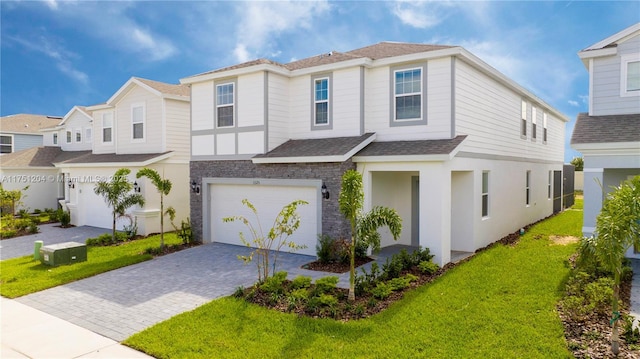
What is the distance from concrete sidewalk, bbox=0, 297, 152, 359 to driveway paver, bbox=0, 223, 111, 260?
24.8 ft

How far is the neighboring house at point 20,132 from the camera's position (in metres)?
29.7

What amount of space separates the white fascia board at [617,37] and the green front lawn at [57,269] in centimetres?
1473

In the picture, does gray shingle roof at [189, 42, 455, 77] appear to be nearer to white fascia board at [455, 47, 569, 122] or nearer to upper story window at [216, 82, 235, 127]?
upper story window at [216, 82, 235, 127]

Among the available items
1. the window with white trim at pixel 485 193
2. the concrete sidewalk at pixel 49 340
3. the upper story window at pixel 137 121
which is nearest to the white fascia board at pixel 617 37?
the window with white trim at pixel 485 193

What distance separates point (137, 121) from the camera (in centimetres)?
1922

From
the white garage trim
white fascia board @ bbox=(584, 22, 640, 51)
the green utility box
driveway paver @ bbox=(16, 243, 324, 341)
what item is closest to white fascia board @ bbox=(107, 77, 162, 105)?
the white garage trim

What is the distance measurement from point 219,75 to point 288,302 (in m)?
Result: 9.15

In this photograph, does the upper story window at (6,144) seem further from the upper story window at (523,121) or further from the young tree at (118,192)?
the upper story window at (523,121)

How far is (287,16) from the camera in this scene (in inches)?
519

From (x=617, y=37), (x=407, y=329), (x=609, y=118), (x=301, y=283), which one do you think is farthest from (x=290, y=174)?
(x=617, y=37)

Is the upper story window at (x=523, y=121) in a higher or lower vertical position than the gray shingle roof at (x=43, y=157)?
higher

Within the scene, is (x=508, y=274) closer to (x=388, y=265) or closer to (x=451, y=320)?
(x=388, y=265)

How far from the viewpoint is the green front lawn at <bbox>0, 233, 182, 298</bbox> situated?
10242 mm

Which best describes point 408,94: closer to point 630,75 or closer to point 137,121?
point 630,75
